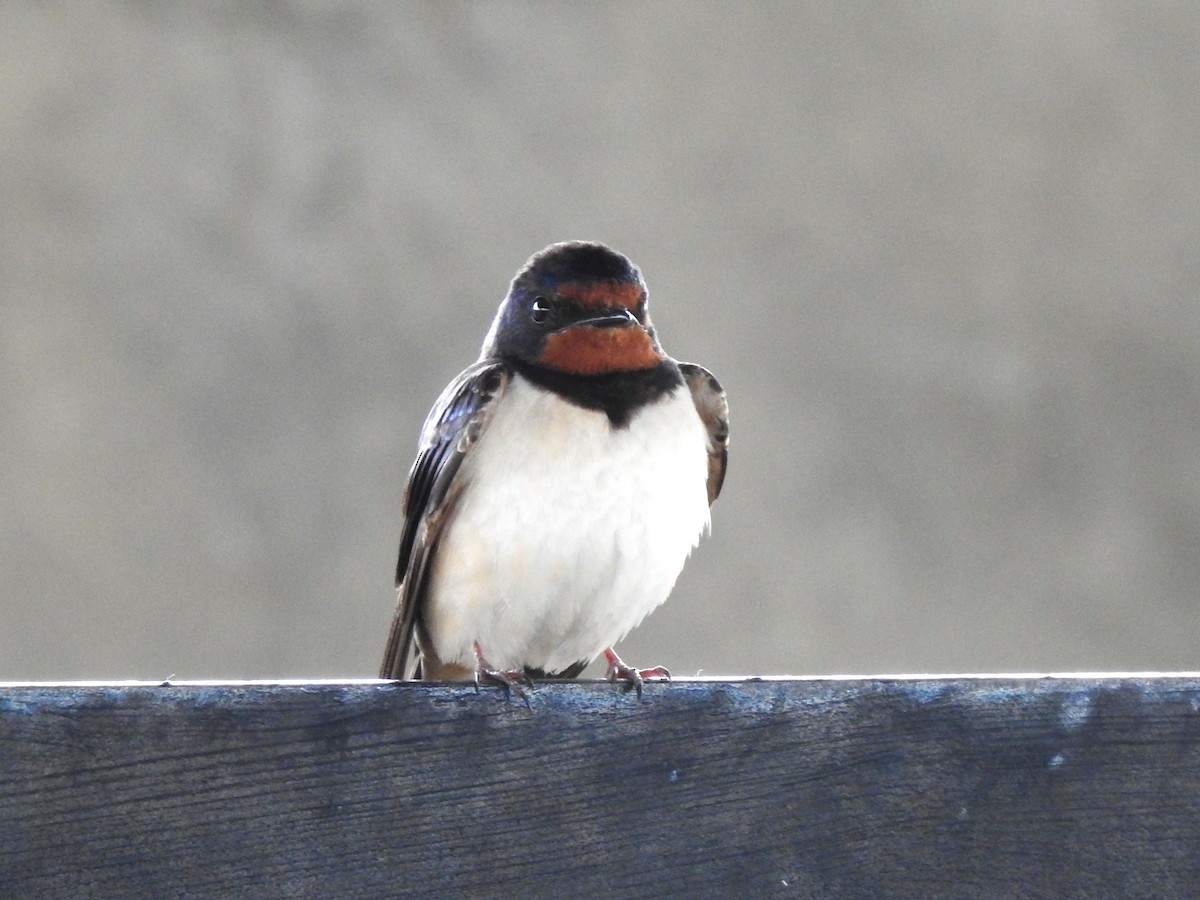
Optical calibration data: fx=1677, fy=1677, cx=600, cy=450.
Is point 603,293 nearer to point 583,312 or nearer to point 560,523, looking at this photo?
point 583,312

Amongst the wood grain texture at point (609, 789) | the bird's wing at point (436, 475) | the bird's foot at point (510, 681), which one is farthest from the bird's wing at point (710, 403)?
the wood grain texture at point (609, 789)

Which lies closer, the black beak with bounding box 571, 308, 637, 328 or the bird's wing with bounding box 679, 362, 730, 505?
the black beak with bounding box 571, 308, 637, 328

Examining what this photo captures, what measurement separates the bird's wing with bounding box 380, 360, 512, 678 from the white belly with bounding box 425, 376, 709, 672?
10 mm

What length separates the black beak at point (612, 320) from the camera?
1.20m

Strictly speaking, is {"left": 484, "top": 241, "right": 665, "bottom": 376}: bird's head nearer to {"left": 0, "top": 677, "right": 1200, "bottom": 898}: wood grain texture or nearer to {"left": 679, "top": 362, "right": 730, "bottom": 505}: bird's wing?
{"left": 679, "top": 362, "right": 730, "bottom": 505}: bird's wing

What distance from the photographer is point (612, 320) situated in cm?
120

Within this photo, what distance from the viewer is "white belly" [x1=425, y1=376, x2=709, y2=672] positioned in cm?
118

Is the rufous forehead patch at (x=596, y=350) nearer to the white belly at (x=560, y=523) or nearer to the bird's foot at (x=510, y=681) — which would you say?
the white belly at (x=560, y=523)

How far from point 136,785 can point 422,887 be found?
0.39 ft

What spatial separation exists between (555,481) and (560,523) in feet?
0.10

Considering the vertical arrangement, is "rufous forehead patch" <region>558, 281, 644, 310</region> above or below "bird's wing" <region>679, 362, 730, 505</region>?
above

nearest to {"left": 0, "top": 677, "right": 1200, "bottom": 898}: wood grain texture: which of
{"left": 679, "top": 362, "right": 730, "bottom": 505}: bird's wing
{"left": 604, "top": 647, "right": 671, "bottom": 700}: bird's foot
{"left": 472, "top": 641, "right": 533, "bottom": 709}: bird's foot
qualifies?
{"left": 472, "top": 641, "right": 533, "bottom": 709}: bird's foot

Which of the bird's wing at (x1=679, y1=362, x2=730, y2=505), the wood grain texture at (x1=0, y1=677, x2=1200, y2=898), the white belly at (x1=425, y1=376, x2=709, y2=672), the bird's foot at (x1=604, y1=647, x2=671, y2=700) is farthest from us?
the bird's wing at (x1=679, y1=362, x2=730, y2=505)

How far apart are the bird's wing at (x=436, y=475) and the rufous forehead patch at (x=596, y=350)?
5cm
